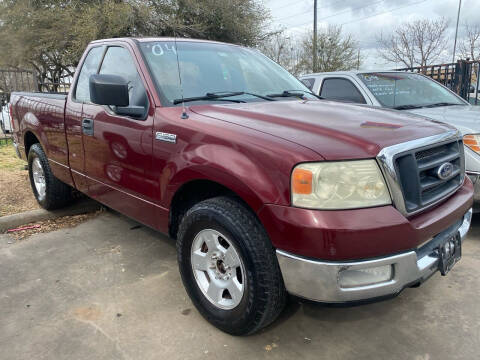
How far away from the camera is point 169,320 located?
2.59 m

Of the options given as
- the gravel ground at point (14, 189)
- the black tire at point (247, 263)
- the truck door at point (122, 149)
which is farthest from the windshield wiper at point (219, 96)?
the gravel ground at point (14, 189)

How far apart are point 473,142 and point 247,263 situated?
2.86 m

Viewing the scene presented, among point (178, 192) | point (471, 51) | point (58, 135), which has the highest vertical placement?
point (471, 51)

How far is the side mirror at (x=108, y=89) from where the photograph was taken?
8.61ft

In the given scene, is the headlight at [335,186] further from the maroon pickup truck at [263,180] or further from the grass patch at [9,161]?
the grass patch at [9,161]

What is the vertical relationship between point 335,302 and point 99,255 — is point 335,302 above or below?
above

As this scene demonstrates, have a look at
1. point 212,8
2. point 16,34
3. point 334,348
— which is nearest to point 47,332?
point 334,348

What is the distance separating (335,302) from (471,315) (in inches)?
50.3

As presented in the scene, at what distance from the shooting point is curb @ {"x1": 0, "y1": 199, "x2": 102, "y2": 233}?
419 cm

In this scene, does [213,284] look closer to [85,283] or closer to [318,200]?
[318,200]

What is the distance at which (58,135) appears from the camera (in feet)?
13.1

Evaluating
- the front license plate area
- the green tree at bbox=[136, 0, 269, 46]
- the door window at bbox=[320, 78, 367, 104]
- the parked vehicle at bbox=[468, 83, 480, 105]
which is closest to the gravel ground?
the door window at bbox=[320, 78, 367, 104]

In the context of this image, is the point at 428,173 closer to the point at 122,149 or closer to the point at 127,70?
the point at 122,149

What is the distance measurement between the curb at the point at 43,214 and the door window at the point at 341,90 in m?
3.37
